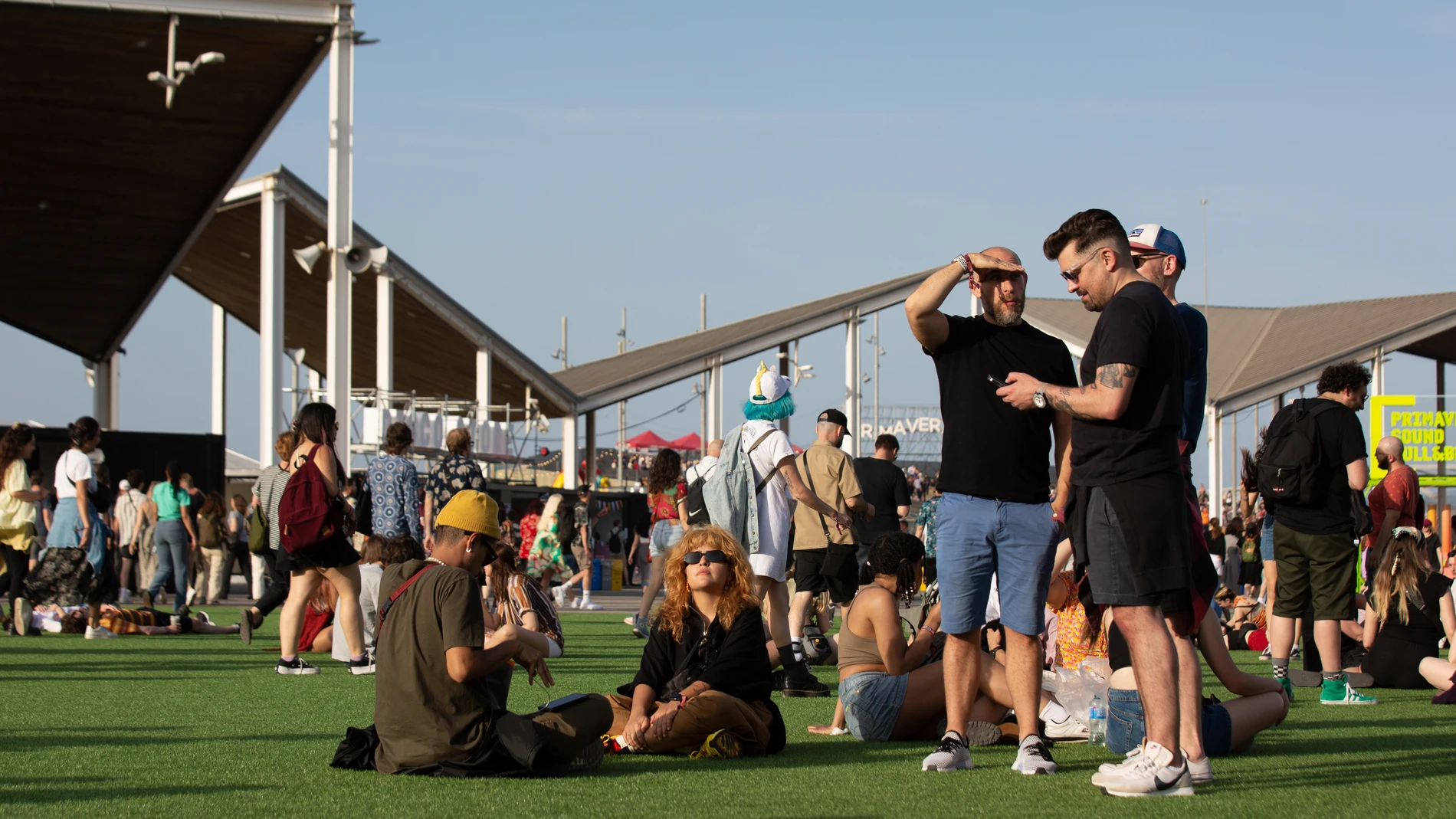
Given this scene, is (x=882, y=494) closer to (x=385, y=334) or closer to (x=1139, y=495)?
(x=1139, y=495)

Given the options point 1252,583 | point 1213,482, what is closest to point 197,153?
point 1252,583

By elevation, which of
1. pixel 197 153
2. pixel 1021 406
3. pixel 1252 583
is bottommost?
pixel 1252 583

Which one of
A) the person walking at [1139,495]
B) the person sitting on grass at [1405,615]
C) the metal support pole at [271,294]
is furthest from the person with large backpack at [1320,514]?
the metal support pole at [271,294]

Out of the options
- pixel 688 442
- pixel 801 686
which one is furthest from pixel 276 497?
pixel 688 442

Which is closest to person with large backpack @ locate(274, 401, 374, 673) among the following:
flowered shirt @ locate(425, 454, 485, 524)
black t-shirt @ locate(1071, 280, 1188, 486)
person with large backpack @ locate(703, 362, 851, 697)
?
flowered shirt @ locate(425, 454, 485, 524)

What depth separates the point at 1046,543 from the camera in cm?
491

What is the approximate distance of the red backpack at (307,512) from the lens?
846 cm

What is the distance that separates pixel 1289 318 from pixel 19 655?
35399 mm

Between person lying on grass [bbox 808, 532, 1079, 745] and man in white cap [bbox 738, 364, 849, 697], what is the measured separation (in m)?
2.24

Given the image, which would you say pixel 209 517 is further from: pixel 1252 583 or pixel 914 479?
pixel 914 479

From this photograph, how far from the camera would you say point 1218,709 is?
5.33 meters

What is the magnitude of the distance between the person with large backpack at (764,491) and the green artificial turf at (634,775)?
1.06 metres

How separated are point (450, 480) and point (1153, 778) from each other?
7006 millimetres

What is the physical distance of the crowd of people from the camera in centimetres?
443
